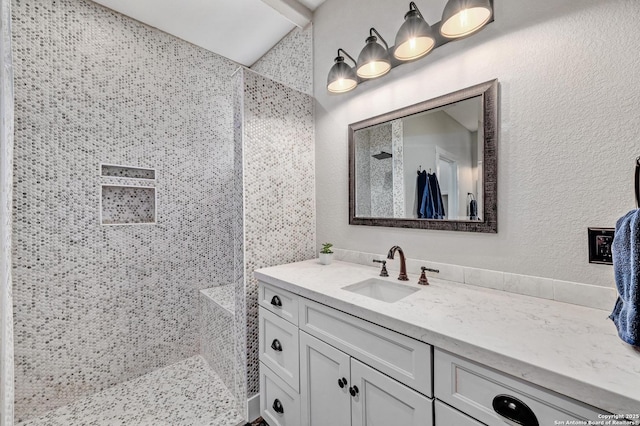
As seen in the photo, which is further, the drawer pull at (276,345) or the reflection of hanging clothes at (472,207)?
the drawer pull at (276,345)

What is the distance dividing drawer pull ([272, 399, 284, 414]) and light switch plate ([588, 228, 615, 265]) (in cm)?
160

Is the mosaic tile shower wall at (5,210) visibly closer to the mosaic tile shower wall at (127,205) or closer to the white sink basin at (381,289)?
the white sink basin at (381,289)

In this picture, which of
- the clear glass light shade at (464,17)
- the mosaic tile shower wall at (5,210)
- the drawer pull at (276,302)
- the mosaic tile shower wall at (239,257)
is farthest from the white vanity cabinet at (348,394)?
the clear glass light shade at (464,17)

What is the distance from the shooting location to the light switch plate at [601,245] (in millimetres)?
961

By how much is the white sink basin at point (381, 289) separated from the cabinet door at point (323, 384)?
1.03 ft

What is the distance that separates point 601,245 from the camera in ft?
3.21

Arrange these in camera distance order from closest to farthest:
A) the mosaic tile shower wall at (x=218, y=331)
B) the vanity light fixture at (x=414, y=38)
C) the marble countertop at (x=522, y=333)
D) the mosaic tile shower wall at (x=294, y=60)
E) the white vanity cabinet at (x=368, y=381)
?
the marble countertop at (x=522, y=333), the white vanity cabinet at (x=368, y=381), the vanity light fixture at (x=414, y=38), the mosaic tile shower wall at (x=218, y=331), the mosaic tile shower wall at (x=294, y=60)

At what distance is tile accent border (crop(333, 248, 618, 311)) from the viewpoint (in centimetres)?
98

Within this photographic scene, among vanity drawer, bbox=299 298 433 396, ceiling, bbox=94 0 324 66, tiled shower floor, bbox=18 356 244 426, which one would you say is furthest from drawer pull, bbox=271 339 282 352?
ceiling, bbox=94 0 324 66

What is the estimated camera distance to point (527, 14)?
113cm

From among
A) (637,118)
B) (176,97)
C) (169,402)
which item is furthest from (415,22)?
(169,402)

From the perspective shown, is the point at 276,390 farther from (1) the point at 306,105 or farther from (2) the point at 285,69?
(2) the point at 285,69

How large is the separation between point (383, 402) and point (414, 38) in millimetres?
1553

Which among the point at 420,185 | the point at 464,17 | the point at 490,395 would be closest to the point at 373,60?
the point at 464,17
